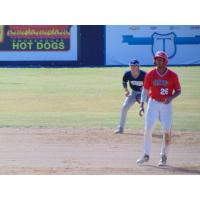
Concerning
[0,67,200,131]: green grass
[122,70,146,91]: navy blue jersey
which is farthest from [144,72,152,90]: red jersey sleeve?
[0,67,200,131]: green grass

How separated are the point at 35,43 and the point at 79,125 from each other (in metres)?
2.98

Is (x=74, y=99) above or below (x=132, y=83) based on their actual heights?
below

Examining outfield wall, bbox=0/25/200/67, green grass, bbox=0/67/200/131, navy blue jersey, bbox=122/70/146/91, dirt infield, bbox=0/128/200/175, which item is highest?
outfield wall, bbox=0/25/200/67

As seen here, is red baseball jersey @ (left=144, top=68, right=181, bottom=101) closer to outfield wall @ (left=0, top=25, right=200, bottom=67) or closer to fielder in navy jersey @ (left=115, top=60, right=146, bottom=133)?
fielder in navy jersey @ (left=115, top=60, right=146, bottom=133)

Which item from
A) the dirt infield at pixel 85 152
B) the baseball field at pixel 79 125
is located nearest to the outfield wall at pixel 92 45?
the baseball field at pixel 79 125

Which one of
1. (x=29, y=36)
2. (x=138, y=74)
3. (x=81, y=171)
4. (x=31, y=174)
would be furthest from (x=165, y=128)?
(x=29, y=36)

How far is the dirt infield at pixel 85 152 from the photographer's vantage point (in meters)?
11.8

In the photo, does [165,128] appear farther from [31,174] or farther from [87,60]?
[87,60]

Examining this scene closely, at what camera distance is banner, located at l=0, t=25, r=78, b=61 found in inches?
683

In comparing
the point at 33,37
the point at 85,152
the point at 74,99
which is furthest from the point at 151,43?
the point at 85,152

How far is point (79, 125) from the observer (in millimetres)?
16203

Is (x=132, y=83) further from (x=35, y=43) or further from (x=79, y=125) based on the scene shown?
(x=35, y=43)

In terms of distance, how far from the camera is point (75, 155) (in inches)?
510

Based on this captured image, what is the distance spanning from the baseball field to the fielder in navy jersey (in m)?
0.34
